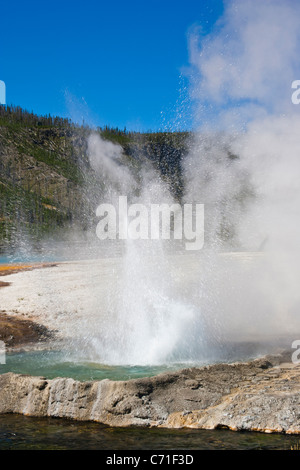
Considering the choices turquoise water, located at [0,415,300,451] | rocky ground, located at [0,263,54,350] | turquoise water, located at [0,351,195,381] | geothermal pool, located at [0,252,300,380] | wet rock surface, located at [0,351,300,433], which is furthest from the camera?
rocky ground, located at [0,263,54,350]

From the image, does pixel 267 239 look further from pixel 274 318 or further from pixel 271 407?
pixel 271 407

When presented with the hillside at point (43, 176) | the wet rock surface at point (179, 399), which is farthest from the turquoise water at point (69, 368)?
the hillside at point (43, 176)

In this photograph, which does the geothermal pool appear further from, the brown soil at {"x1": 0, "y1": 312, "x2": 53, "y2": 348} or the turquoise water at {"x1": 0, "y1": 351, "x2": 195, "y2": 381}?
Result: the brown soil at {"x1": 0, "y1": 312, "x2": 53, "y2": 348}

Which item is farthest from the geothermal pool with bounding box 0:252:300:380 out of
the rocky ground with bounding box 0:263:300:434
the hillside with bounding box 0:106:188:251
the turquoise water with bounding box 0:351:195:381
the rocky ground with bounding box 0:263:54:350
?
the hillside with bounding box 0:106:188:251

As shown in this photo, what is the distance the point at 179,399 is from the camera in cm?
668

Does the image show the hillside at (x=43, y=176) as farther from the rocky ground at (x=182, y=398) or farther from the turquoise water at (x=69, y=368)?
the rocky ground at (x=182, y=398)

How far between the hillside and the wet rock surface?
50.0 meters

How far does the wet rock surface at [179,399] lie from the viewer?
19.9 feet

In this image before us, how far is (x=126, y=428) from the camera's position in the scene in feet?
20.5

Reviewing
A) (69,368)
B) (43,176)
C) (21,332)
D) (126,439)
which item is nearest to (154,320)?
(69,368)

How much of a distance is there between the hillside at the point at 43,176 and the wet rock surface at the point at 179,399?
164ft

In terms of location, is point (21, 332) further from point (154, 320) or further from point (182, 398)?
point (182, 398)

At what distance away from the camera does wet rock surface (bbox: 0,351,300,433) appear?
19.9ft
